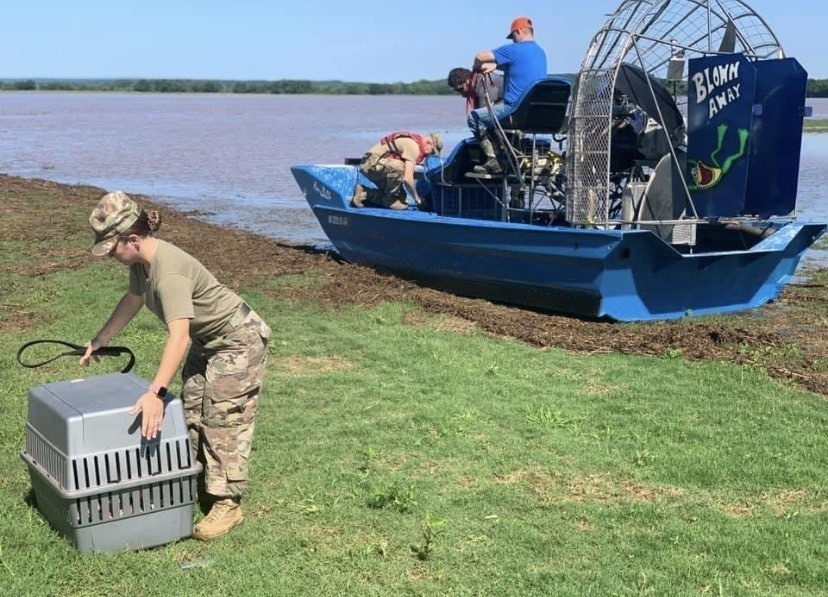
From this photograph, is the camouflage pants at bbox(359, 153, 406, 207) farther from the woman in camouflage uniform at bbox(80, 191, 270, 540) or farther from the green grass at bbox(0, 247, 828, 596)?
the woman in camouflage uniform at bbox(80, 191, 270, 540)

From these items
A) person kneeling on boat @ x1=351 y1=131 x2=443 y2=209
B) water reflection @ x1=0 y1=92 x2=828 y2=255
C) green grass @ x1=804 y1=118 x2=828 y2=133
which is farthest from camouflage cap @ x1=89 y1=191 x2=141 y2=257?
green grass @ x1=804 y1=118 x2=828 y2=133

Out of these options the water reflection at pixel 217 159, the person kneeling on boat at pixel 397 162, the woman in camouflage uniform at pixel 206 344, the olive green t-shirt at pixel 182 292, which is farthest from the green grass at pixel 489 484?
the water reflection at pixel 217 159

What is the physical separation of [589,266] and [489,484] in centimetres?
398

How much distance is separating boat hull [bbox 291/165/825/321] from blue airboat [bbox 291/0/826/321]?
0.01m

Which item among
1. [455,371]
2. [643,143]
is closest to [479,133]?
[643,143]

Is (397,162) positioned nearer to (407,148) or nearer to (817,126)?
(407,148)

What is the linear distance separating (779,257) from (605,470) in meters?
5.11

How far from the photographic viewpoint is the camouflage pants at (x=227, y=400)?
4023 millimetres

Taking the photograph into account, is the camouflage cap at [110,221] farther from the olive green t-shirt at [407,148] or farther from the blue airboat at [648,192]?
the olive green t-shirt at [407,148]

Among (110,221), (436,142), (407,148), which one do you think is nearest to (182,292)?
(110,221)

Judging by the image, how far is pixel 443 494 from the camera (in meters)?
4.49

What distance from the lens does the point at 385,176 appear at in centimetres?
1079

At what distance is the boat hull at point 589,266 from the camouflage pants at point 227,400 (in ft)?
15.2

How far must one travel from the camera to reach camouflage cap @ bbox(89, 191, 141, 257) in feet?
11.9
